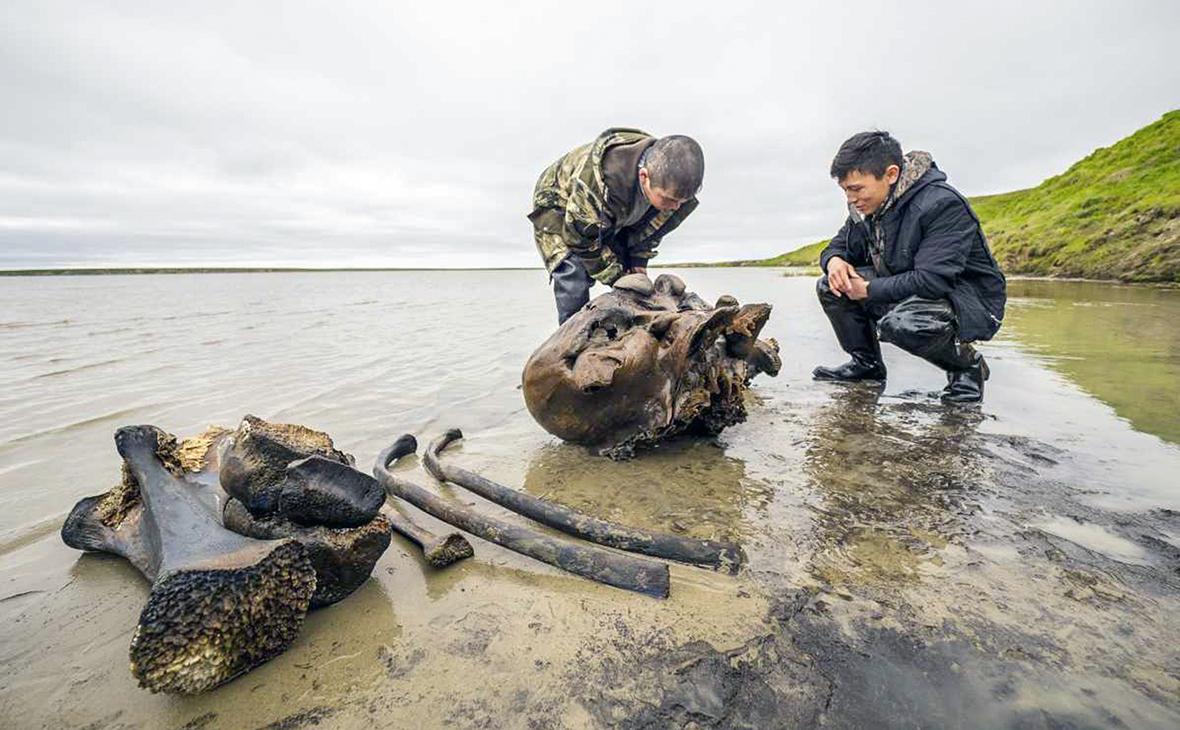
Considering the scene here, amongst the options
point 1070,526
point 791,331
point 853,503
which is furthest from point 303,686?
point 791,331

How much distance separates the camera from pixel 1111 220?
64.6 ft

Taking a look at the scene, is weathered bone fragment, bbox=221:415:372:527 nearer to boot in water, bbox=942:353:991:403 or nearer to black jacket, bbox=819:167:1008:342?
black jacket, bbox=819:167:1008:342

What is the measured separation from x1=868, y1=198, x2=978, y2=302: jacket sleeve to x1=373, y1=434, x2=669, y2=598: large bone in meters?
3.41

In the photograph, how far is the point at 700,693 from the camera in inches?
52.9

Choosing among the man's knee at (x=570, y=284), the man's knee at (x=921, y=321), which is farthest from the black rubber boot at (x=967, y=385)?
the man's knee at (x=570, y=284)

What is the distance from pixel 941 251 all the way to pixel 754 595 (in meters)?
3.46

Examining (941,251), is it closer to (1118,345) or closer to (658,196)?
(658,196)

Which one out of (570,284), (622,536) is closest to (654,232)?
(570,284)

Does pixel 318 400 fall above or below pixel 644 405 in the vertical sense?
below

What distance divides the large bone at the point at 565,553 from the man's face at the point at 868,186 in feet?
11.7

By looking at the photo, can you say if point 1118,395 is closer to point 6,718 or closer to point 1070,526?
point 1070,526

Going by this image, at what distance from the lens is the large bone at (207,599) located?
1.24 m

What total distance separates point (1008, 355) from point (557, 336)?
19.6ft

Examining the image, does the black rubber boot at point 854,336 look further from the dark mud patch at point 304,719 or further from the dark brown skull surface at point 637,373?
the dark mud patch at point 304,719
